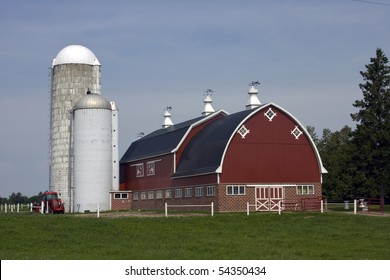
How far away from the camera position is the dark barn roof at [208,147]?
57531 mm

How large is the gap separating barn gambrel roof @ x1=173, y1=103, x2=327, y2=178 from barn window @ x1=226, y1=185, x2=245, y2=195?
1.75 metres

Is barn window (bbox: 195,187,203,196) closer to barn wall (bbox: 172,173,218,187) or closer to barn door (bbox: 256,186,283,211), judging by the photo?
barn wall (bbox: 172,173,218,187)

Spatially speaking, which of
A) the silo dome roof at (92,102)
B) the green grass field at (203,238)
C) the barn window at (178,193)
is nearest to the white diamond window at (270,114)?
the barn window at (178,193)

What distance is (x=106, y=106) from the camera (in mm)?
71188

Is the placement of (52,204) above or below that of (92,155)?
below

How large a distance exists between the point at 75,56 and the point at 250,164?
28232mm

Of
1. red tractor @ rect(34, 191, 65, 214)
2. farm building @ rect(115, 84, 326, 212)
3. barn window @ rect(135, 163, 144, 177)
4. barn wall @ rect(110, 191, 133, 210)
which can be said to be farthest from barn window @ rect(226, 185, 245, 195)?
barn wall @ rect(110, 191, 133, 210)

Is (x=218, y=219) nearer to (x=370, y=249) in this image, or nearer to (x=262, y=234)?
(x=262, y=234)

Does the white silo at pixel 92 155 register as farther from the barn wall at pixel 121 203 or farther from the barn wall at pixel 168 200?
the barn wall at pixel 168 200

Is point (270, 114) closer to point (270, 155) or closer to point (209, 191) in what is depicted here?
point (270, 155)

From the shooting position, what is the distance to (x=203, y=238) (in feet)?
108

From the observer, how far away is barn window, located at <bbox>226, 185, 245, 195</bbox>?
56.7 meters

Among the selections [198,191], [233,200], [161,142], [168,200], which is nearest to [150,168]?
[161,142]
